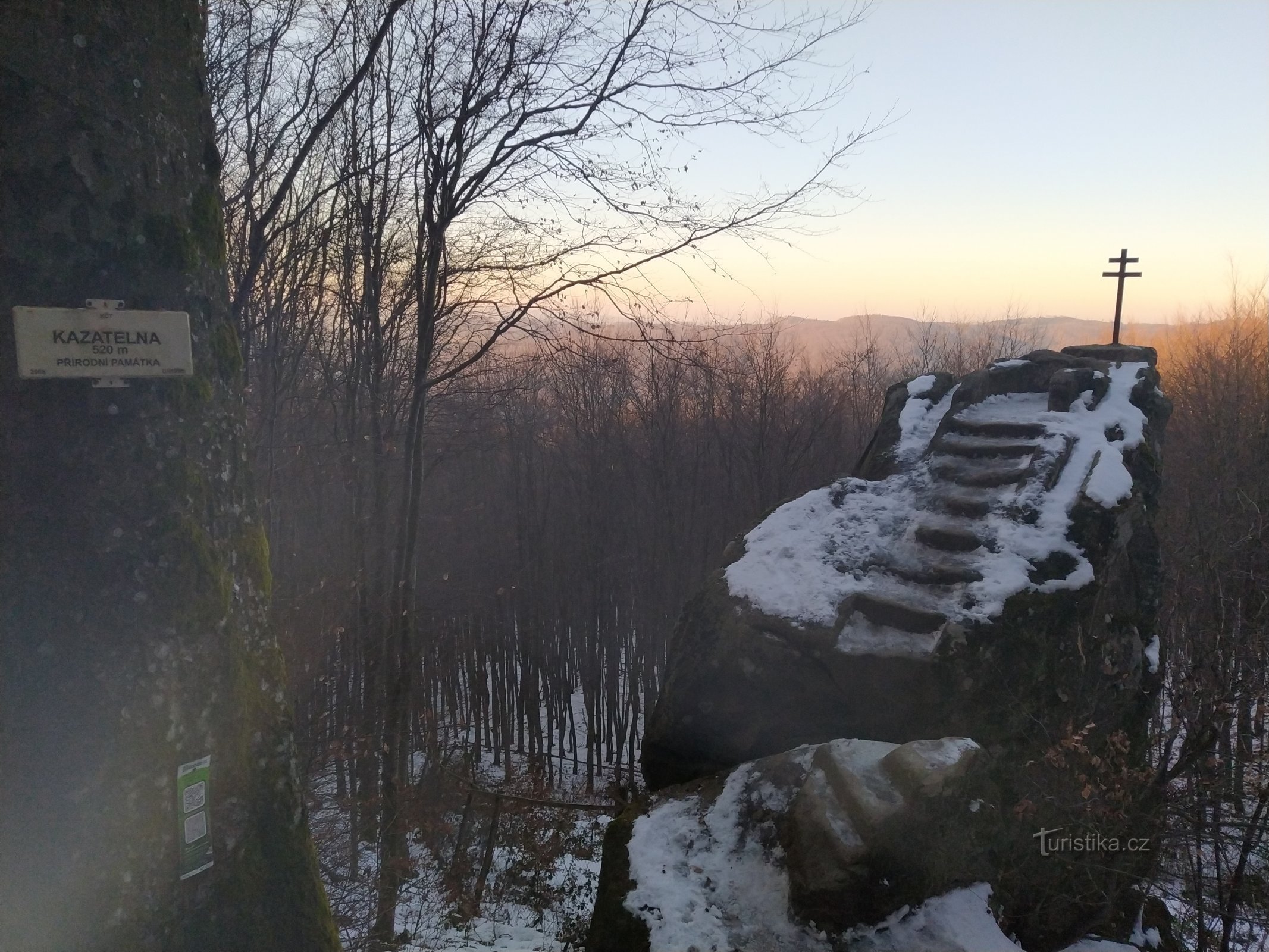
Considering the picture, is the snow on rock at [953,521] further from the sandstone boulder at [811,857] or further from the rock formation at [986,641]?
the sandstone boulder at [811,857]

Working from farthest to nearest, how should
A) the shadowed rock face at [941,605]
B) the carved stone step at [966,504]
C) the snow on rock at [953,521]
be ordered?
the carved stone step at [966,504]
the snow on rock at [953,521]
the shadowed rock face at [941,605]

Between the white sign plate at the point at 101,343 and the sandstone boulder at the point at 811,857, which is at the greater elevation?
the white sign plate at the point at 101,343

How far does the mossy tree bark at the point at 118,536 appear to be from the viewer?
1.88 m

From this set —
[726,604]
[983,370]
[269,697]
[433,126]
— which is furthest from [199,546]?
[983,370]

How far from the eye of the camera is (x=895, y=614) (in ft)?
19.3

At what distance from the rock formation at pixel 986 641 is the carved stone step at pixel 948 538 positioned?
0.01m

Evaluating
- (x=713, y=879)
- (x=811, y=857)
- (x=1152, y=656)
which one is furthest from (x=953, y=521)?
(x=713, y=879)

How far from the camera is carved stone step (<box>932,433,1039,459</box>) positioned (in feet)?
22.9

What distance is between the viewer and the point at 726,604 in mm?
6254

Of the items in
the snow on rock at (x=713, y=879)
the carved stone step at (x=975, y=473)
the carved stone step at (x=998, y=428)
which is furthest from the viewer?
A: the carved stone step at (x=998, y=428)

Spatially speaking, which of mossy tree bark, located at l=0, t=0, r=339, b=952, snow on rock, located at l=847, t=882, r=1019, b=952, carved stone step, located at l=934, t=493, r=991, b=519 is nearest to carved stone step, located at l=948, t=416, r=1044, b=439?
carved stone step, located at l=934, t=493, r=991, b=519

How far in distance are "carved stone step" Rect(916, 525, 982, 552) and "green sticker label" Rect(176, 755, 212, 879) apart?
18.2ft

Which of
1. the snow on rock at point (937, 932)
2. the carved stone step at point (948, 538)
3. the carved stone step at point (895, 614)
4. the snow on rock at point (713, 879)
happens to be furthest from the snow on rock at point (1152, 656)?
the snow on rock at point (713, 879)

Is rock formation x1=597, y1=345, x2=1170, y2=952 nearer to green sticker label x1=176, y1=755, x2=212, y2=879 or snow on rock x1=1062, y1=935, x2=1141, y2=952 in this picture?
snow on rock x1=1062, y1=935, x2=1141, y2=952
